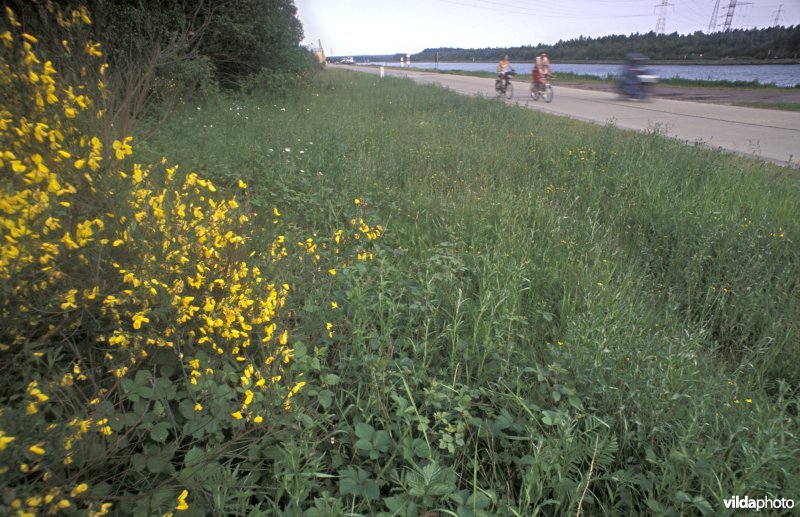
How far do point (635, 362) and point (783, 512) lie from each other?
824 mm

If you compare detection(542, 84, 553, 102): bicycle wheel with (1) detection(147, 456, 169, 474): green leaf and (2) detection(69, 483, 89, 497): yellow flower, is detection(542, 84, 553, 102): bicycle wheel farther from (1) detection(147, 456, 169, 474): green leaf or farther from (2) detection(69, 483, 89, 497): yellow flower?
(2) detection(69, 483, 89, 497): yellow flower

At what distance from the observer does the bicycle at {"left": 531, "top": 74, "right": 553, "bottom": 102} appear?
1738cm

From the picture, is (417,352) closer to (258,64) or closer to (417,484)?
(417,484)

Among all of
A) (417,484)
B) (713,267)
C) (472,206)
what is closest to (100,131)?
(417,484)

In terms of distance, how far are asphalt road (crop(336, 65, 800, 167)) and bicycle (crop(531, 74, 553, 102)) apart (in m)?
0.28

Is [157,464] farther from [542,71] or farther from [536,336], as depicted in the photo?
[542,71]

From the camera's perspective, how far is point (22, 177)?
5.93ft

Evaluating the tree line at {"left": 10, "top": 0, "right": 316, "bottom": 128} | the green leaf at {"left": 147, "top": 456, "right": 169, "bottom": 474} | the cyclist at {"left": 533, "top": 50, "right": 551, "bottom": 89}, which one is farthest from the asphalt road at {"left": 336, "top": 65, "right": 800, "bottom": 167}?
the green leaf at {"left": 147, "top": 456, "right": 169, "bottom": 474}

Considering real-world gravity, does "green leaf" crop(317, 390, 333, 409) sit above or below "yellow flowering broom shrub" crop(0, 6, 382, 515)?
below

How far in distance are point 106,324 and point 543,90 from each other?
1831 centimetres

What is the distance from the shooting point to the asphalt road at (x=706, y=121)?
27.4 ft

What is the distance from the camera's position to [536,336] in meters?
2.87

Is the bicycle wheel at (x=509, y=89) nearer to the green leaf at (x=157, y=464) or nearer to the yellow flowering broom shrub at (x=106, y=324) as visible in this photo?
the yellow flowering broom shrub at (x=106, y=324)

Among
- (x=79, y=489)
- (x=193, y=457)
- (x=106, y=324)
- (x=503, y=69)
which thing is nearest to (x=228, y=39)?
(x=503, y=69)
